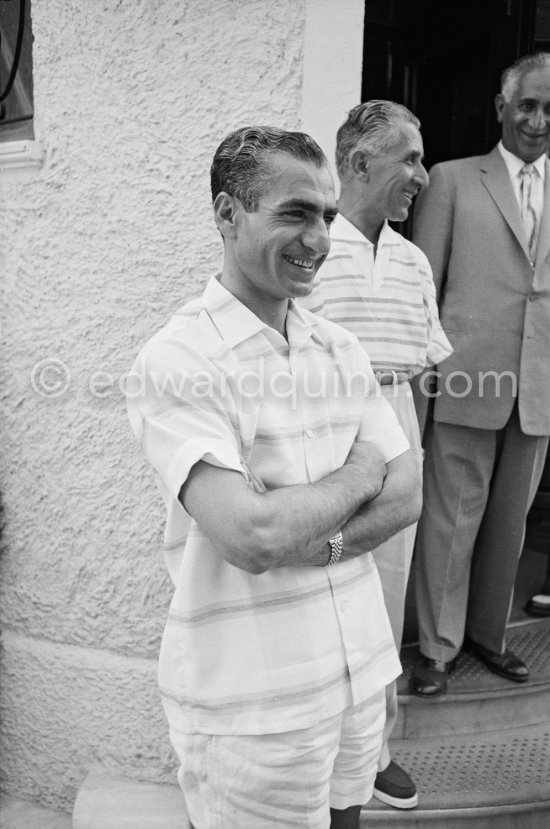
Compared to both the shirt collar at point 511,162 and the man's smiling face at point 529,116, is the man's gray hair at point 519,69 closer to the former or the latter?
the man's smiling face at point 529,116

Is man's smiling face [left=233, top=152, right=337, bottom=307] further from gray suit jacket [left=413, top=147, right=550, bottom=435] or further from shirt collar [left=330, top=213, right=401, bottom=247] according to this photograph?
gray suit jacket [left=413, top=147, right=550, bottom=435]

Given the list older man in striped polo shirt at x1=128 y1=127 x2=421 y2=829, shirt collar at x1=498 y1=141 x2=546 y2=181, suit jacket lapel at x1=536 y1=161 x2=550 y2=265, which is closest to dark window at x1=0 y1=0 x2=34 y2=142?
older man in striped polo shirt at x1=128 y1=127 x2=421 y2=829

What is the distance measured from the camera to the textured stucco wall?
237 cm

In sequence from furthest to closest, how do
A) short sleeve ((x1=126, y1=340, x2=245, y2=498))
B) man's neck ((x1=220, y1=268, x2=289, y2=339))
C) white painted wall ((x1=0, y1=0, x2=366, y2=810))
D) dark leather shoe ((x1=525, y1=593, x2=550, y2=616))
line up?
dark leather shoe ((x1=525, y1=593, x2=550, y2=616)) → white painted wall ((x1=0, y1=0, x2=366, y2=810)) → man's neck ((x1=220, y1=268, x2=289, y2=339)) → short sleeve ((x1=126, y1=340, x2=245, y2=498))

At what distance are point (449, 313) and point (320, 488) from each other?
1.64 metres

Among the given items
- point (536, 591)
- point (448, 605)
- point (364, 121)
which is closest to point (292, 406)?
point (364, 121)

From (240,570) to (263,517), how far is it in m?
0.17

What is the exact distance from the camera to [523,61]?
287 cm

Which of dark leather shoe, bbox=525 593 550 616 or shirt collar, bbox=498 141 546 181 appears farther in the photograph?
dark leather shoe, bbox=525 593 550 616

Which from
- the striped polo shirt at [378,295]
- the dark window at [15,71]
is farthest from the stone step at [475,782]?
the dark window at [15,71]

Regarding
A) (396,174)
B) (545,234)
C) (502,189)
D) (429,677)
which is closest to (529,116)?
(502,189)

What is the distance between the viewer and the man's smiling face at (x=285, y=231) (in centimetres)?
148

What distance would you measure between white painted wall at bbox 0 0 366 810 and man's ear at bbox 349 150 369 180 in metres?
0.21

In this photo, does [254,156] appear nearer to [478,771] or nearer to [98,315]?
[98,315]
